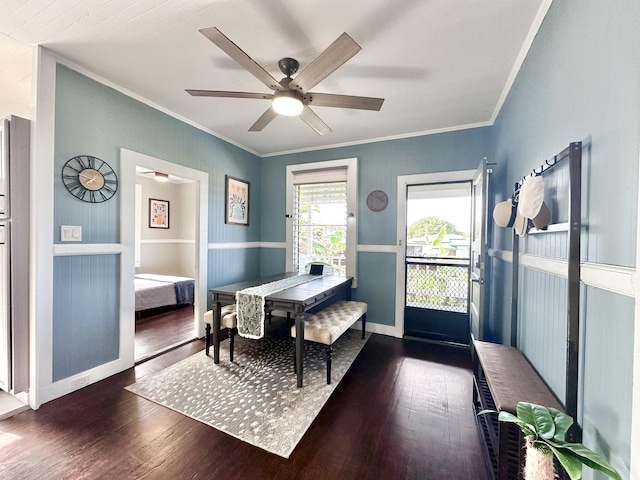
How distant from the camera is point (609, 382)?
0.92m

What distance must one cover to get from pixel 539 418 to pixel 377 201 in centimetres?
292

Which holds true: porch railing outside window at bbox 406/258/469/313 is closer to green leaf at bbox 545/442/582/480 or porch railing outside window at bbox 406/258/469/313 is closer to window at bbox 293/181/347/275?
window at bbox 293/181/347/275

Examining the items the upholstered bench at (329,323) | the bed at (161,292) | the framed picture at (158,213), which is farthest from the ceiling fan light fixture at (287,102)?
the framed picture at (158,213)

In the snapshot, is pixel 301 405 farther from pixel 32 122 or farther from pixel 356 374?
pixel 32 122

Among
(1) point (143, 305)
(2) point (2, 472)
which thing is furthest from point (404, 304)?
(1) point (143, 305)

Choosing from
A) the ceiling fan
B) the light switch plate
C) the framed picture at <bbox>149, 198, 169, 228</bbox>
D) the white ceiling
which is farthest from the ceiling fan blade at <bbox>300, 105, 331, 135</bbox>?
the framed picture at <bbox>149, 198, 169, 228</bbox>

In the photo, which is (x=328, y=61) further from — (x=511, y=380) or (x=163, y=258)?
(x=163, y=258)

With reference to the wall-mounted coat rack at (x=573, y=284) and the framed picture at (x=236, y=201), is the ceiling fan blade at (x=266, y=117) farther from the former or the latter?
the wall-mounted coat rack at (x=573, y=284)

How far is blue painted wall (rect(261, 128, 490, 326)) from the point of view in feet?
10.7

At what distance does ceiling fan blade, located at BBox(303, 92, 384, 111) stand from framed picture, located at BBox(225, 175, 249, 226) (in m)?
2.14

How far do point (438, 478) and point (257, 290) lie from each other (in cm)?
193

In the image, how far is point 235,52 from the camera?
5.01ft

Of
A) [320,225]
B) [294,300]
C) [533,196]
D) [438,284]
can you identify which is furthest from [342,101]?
[438,284]

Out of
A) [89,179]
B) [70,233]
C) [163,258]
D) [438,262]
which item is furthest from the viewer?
[163,258]
